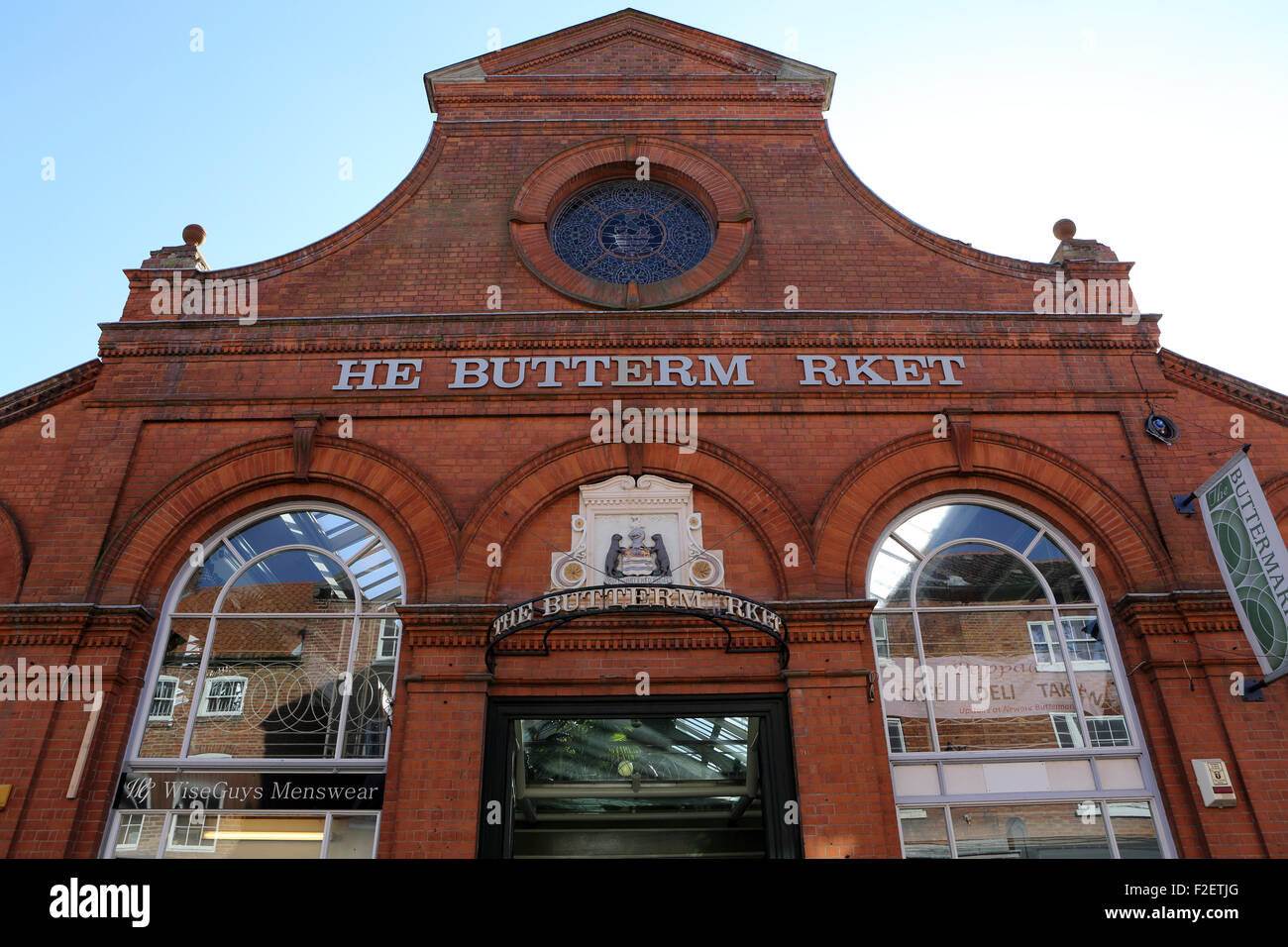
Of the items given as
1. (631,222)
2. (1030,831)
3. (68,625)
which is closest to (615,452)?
(631,222)

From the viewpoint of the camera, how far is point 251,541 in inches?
429

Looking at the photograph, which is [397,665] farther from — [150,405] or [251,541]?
[150,405]

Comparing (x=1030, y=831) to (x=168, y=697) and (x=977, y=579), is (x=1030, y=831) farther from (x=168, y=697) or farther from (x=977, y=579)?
(x=168, y=697)

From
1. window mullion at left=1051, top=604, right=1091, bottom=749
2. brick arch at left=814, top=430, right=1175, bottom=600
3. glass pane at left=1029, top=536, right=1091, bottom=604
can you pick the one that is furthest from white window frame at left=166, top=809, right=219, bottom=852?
glass pane at left=1029, top=536, right=1091, bottom=604

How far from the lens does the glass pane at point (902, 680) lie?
→ 9672 mm

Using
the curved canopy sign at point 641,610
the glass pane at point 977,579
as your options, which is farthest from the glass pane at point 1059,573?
the curved canopy sign at point 641,610

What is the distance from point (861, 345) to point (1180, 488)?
3983mm

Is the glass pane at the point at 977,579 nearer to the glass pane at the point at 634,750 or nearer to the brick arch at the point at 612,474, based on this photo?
the brick arch at the point at 612,474

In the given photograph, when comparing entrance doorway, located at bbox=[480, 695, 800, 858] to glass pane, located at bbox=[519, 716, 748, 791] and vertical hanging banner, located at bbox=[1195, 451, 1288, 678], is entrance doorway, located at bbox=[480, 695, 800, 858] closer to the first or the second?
glass pane, located at bbox=[519, 716, 748, 791]

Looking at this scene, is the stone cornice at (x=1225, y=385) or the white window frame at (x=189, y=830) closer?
the white window frame at (x=189, y=830)

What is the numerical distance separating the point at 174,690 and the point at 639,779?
5394 mm

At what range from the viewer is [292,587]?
414 inches

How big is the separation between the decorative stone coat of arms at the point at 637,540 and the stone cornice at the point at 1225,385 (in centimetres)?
632
